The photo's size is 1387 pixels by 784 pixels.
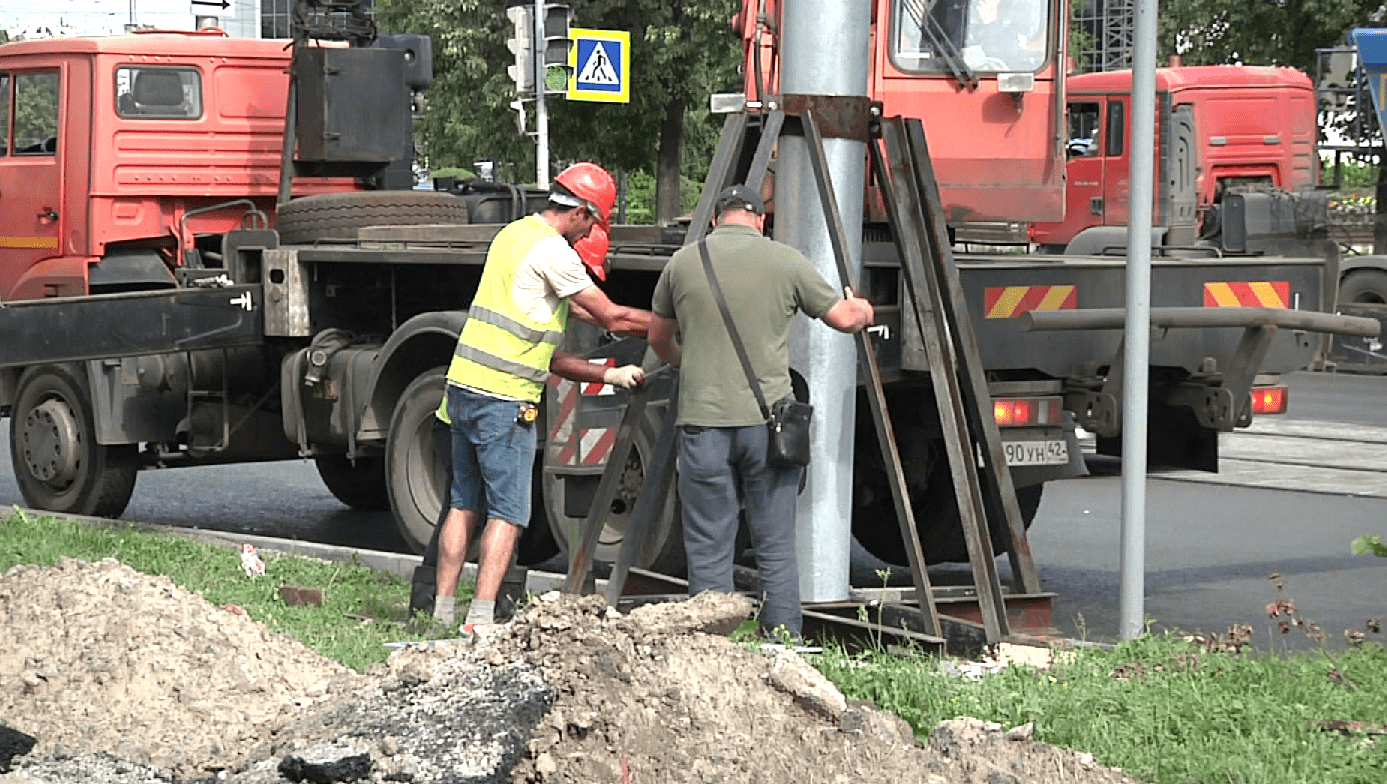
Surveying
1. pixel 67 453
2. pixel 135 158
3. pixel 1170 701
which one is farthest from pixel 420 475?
pixel 1170 701

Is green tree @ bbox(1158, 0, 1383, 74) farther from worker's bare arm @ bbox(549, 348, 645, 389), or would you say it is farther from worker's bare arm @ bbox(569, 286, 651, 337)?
worker's bare arm @ bbox(569, 286, 651, 337)

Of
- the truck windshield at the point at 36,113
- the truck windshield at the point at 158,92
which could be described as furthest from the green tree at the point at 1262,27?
the truck windshield at the point at 36,113

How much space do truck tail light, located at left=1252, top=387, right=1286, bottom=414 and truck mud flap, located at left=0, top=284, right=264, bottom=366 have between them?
5013 millimetres

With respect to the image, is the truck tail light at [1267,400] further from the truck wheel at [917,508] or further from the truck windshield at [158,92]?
the truck windshield at [158,92]

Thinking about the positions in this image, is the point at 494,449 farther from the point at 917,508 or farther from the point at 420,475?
the point at 917,508

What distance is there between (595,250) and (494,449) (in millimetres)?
1499

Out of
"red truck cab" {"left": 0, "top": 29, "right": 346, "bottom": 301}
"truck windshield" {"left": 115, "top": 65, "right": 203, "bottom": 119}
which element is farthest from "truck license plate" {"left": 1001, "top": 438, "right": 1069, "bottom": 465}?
"truck windshield" {"left": 115, "top": 65, "right": 203, "bottom": 119}

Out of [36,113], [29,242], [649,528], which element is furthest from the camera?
[36,113]

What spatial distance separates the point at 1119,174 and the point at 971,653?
18.0m

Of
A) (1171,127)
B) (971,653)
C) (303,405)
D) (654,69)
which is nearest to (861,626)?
(971,653)

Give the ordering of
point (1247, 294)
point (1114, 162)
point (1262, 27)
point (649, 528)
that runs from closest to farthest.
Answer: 1. point (649, 528)
2. point (1247, 294)
3. point (1114, 162)
4. point (1262, 27)

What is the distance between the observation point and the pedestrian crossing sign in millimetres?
21891

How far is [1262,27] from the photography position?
3319 cm

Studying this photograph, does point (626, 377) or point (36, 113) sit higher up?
point (36, 113)
